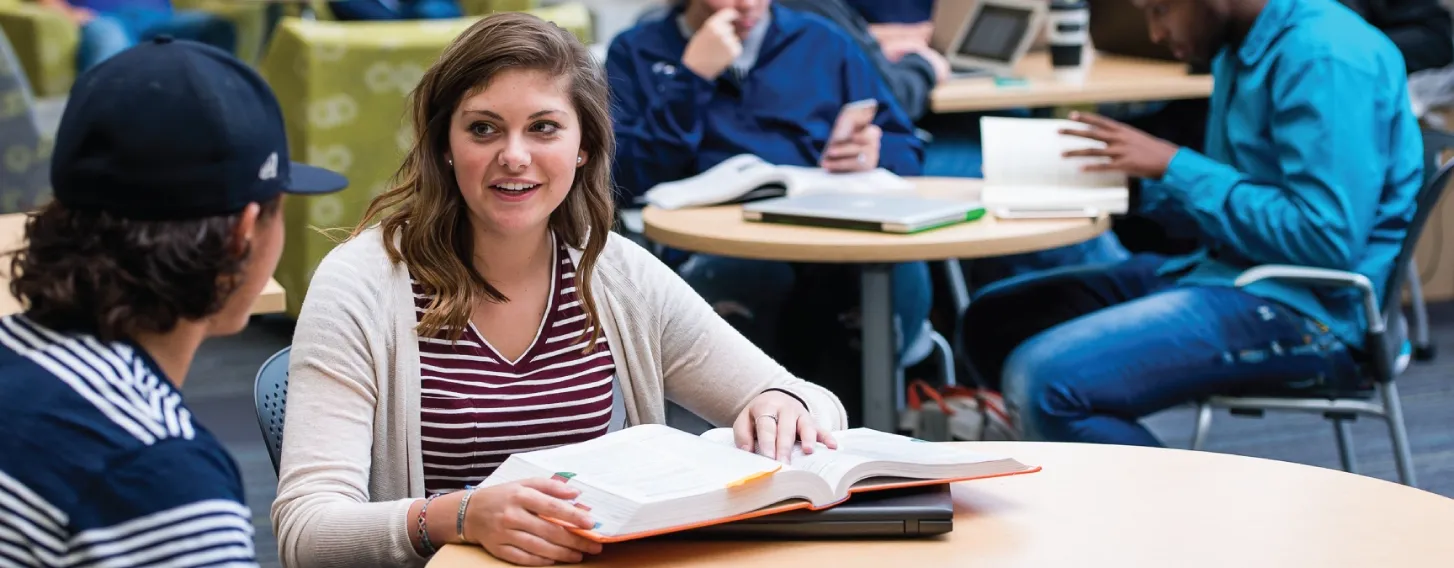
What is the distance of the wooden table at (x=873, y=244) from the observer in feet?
7.61

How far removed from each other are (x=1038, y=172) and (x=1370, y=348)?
60cm

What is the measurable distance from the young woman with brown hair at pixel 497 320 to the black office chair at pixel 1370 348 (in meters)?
1.03

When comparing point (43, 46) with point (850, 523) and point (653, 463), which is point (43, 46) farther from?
point (850, 523)

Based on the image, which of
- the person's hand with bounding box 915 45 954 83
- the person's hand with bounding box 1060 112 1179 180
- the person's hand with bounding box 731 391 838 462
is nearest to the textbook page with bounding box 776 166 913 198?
the person's hand with bounding box 1060 112 1179 180

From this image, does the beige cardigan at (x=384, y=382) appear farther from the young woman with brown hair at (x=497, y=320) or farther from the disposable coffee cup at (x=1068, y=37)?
the disposable coffee cup at (x=1068, y=37)

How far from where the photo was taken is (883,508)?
1192 millimetres

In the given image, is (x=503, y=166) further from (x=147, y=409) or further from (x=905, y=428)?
(x=905, y=428)

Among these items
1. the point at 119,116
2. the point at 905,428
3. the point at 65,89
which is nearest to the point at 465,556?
the point at 119,116

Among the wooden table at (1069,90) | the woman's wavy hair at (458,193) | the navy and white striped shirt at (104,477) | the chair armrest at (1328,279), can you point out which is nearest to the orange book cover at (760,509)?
the navy and white striped shirt at (104,477)

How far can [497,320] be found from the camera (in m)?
1.59

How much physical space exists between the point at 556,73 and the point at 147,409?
749mm

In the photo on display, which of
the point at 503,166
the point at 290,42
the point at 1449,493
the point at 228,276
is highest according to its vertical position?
the point at 228,276

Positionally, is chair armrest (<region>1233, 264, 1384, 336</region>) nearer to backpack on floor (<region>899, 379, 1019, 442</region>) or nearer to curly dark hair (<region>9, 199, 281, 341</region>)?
backpack on floor (<region>899, 379, 1019, 442</region>)

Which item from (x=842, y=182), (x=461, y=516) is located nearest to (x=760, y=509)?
(x=461, y=516)
